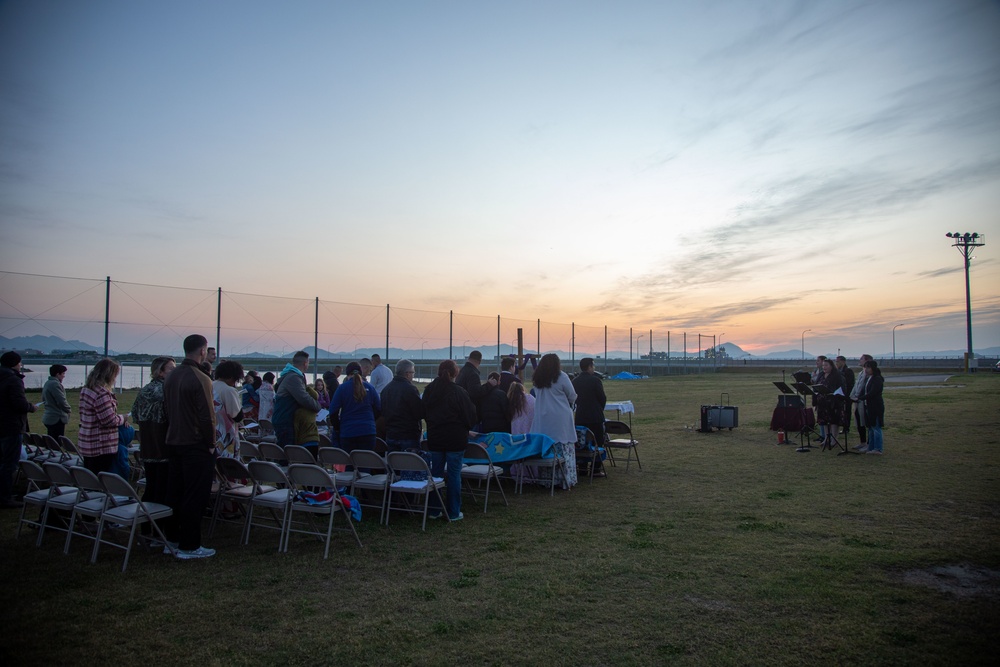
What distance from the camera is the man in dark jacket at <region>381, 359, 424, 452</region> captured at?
648cm

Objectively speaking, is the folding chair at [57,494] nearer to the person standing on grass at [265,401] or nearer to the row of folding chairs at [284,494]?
the row of folding chairs at [284,494]

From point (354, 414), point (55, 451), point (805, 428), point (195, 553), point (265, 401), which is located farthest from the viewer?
point (805, 428)

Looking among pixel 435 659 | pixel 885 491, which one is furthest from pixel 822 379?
pixel 435 659

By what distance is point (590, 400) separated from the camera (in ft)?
27.5

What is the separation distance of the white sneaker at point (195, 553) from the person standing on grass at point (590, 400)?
4988mm

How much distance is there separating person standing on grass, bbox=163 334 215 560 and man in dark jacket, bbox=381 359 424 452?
77.6 inches

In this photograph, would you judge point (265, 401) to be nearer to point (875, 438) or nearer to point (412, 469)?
point (412, 469)

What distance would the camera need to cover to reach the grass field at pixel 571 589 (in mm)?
3291

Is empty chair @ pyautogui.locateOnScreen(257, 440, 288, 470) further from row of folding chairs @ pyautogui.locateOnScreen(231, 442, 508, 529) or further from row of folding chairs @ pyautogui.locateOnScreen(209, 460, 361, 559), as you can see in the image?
row of folding chairs @ pyautogui.locateOnScreen(209, 460, 361, 559)

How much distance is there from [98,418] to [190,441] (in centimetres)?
143

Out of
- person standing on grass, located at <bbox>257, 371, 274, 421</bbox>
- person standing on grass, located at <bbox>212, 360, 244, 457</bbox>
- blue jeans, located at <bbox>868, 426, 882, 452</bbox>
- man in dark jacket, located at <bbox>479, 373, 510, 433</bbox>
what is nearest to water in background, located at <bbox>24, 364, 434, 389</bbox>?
person standing on grass, located at <bbox>257, 371, 274, 421</bbox>

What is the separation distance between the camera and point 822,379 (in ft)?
40.0

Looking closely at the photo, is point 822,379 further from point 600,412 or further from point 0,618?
point 0,618

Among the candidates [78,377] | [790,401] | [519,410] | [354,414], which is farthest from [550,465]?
[78,377]
